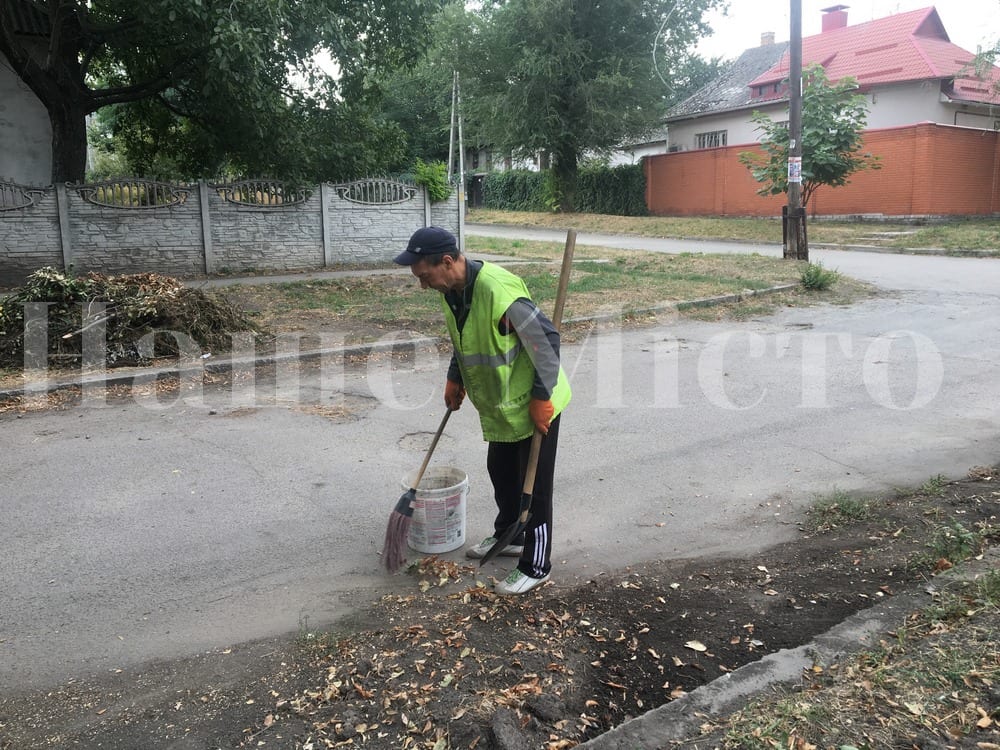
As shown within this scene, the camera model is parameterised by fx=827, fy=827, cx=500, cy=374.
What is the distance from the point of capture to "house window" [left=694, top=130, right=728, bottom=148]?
3616cm

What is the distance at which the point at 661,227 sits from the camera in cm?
2719

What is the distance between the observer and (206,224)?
1420 centimetres

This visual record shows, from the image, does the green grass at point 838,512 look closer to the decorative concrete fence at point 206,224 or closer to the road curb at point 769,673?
the road curb at point 769,673

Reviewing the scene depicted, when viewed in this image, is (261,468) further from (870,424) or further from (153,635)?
(870,424)

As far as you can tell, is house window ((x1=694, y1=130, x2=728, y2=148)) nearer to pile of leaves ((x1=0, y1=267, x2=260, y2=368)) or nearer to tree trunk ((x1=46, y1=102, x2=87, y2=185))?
tree trunk ((x1=46, y1=102, x2=87, y2=185))

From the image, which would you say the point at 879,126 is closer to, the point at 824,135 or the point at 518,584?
the point at 824,135

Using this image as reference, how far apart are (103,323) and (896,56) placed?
29807 mm

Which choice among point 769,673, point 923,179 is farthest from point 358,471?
point 923,179

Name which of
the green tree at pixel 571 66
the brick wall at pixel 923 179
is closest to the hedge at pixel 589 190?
the green tree at pixel 571 66

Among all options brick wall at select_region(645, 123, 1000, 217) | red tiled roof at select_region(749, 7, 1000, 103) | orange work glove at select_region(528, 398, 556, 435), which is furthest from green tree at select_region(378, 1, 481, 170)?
orange work glove at select_region(528, 398, 556, 435)

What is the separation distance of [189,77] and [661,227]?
656 inches

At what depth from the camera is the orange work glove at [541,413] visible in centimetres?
345

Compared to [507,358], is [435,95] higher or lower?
higher

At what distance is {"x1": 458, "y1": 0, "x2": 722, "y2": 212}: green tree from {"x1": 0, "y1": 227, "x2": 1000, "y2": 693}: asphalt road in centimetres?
2435
